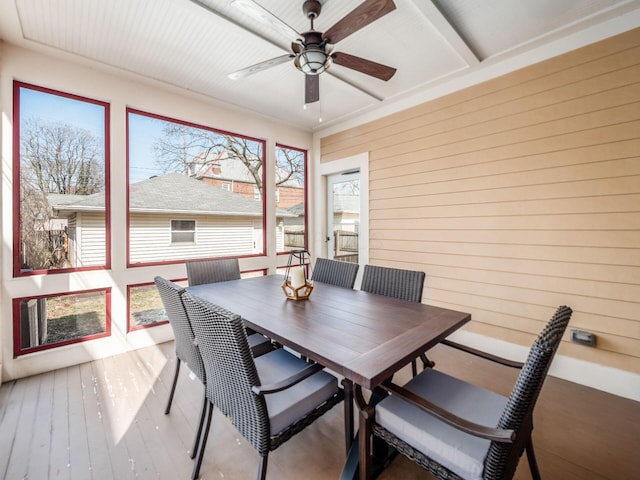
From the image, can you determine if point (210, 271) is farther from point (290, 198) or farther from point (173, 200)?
point (290, 198)

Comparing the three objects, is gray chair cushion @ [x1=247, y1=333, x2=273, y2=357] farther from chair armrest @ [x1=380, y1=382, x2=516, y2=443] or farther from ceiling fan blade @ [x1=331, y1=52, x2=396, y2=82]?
ceiling fan blade @ [x1=331, y1=52, x2=396, y2=82]

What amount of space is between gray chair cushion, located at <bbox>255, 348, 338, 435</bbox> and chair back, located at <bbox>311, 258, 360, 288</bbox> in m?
1.09

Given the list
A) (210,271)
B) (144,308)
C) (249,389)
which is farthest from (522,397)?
(144,308)

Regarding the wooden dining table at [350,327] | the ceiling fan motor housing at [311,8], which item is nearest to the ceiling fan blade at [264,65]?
the ceiling fan motor housing at [311,8]

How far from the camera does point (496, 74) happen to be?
9.53 ft

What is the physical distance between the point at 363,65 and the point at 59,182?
309 centimetres

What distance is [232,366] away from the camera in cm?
129

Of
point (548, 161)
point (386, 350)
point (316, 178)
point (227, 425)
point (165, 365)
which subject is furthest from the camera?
point (316, 178)

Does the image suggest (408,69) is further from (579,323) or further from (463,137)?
(579,323)

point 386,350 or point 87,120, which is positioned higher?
point 87,120

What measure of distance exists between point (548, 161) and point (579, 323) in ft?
Result: 4.85

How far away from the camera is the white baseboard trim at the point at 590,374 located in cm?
229

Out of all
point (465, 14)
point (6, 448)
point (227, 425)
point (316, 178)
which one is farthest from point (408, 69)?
point (6, 448)

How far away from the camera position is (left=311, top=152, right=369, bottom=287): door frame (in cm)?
413
